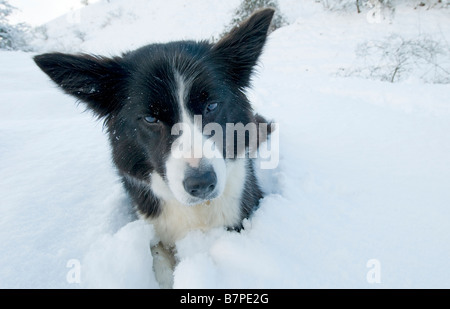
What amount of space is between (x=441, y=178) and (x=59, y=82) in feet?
10.1

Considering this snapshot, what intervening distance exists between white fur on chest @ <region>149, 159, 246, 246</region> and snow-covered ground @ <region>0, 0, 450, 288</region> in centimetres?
14

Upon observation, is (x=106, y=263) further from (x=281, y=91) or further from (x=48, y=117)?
(x=281, y=91)

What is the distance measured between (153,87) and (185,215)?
988 millimetres

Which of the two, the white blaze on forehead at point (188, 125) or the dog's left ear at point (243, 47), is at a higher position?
the dog's left ear at point (243, 47)

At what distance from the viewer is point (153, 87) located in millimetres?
1956

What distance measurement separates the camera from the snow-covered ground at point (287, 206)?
1567mm

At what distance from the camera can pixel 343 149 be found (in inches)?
122
